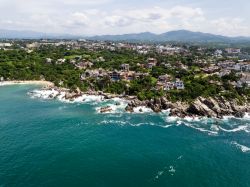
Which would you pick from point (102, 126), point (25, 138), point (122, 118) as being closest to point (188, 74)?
A: point (122, 118)

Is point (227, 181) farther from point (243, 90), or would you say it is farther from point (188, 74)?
point (188, 74)

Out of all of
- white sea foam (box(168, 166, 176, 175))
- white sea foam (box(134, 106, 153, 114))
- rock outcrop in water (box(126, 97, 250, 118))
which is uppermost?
rock outcrop in water (box(126, 97, 250, 118))

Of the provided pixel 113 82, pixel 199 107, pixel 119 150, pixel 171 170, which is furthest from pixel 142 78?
pixel 171 170

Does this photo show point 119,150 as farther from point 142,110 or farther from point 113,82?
point 113,82

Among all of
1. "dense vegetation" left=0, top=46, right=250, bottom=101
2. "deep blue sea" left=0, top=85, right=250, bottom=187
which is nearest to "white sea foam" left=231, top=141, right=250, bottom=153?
"deep blue sea" left=0, top=85, right=250, bottom=187

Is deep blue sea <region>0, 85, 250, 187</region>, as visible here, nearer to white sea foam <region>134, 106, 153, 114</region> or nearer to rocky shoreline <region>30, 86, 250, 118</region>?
white sea foam <region>134, 106, 153, 114</region>

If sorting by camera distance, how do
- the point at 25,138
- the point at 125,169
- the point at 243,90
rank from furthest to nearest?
the point at 243,90, the point at 25,138, the point at 125,169
